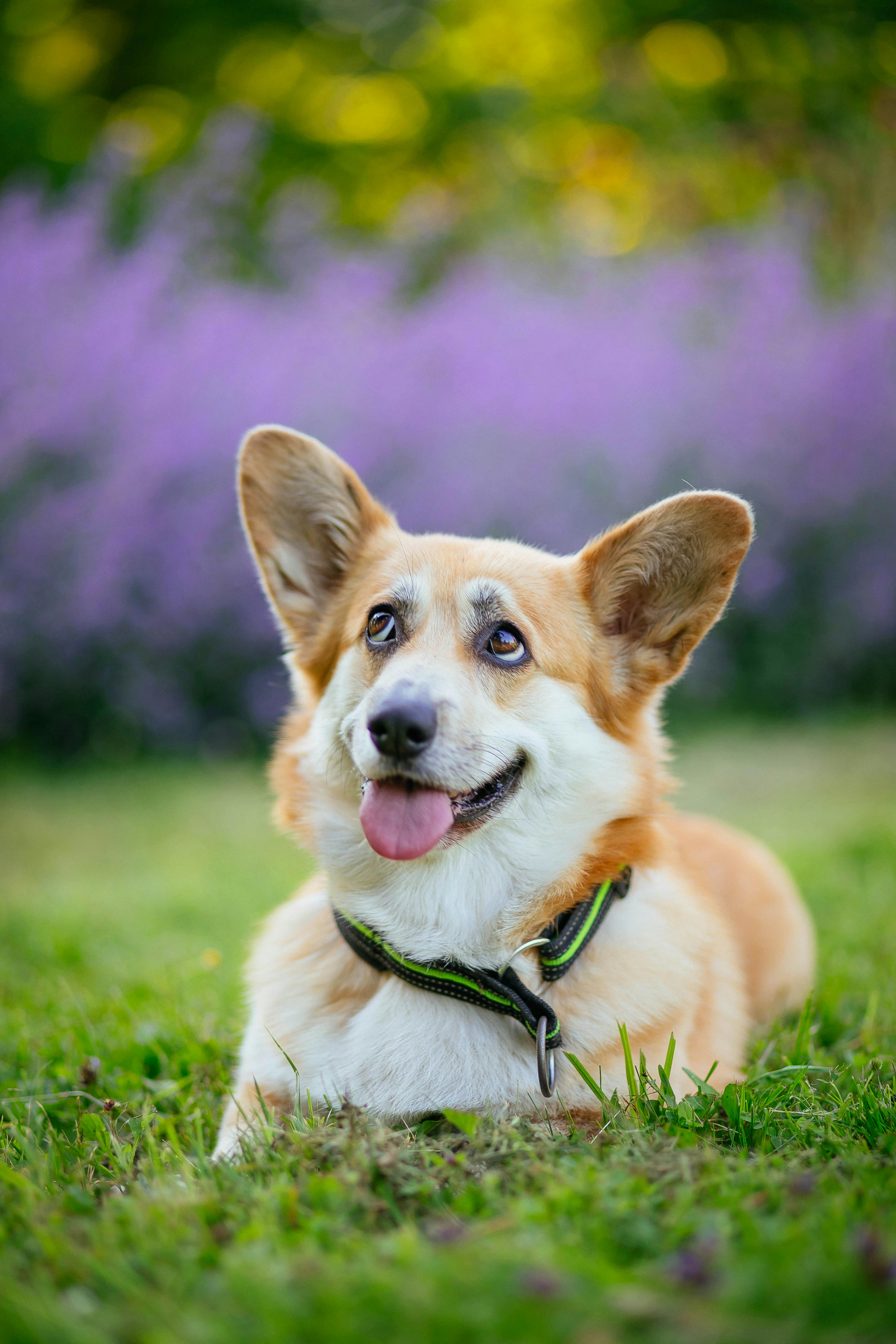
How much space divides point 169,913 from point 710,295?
25.3ft

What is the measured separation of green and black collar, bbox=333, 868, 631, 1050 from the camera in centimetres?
218

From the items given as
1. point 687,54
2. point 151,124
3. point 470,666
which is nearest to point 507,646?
point 470,666

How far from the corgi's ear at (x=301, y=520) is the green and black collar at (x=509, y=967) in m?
0.91

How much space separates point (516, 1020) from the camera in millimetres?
2250

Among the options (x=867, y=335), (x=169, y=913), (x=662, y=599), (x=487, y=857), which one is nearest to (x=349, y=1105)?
(x=487, y=857)

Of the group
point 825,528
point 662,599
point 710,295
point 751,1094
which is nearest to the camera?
point 751,1094

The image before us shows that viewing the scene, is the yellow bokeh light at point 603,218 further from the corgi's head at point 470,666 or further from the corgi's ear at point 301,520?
the corgi's head at point 470,666

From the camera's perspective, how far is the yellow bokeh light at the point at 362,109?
41.0 feet

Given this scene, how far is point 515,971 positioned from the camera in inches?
89.8

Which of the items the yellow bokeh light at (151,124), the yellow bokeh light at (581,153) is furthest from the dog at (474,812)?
the yellow bokeh light at (581,153)

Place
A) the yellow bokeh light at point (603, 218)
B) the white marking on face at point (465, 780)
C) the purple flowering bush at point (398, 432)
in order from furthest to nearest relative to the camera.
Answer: the yellow bokeh light at point (603, 218), the purple flowering bush at point (398, 432), the white marking on face at point (465, 780)

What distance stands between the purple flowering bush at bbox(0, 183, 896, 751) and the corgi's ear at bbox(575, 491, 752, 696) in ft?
14.0

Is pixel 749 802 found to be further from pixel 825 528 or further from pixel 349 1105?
pixel 349 1105

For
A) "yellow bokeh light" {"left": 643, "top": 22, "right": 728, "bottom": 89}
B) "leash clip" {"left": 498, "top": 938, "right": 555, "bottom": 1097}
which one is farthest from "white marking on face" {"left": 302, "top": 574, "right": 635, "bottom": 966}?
"yellow bokeh light" {"left": 643, "top": 22, "right": 728, "bottom": 89}
